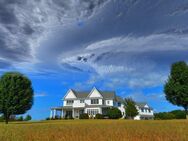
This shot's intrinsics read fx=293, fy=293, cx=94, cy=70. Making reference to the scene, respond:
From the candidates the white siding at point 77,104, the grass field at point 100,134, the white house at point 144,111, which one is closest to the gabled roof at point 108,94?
the white siding at point 77,104

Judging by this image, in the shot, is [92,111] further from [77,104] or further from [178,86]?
[178,86]

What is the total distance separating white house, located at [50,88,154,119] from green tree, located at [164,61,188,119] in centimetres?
2793

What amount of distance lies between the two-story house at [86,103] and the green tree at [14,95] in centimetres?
2687

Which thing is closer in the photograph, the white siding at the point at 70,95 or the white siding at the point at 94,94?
the white siding at the point at 94,94

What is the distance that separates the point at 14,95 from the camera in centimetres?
6009

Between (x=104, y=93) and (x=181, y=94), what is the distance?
120 ft

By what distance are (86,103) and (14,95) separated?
110 ft

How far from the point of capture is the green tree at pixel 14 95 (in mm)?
59609

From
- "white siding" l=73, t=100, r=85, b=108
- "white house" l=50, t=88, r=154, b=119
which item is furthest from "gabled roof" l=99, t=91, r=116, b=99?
"white siding" l=73, t=100, r=85, b=108

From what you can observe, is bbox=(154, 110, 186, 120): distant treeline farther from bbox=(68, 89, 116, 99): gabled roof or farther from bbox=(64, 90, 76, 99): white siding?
bbox=(64, 90, 76, 99): white siding

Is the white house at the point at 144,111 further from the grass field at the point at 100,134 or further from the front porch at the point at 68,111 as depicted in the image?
the grass field at the point at 100,134

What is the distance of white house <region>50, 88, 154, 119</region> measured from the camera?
3465 inches

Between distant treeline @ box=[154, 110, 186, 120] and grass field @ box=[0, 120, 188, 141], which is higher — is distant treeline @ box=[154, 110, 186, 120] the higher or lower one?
the higher one

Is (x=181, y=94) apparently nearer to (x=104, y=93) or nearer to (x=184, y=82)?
(x=184, y=82)
